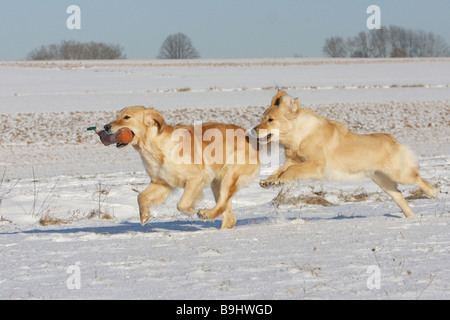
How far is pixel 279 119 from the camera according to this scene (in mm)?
6816

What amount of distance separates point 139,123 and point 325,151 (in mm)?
2102

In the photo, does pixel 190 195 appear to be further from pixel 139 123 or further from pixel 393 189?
pixel 393 189

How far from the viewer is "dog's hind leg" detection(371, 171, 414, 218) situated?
7391 millimetres

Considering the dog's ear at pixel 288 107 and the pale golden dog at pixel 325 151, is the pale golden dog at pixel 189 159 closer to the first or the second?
the pale golden dog at pixel 325 151

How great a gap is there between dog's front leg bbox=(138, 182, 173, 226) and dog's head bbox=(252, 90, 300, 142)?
1.20 meters

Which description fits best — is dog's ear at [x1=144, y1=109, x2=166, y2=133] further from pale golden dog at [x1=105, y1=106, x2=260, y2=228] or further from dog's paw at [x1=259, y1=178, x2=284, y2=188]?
dog's paw at [x1=259, y1=178, x2=284, y2=188]

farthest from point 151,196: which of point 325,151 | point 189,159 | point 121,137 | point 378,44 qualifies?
point 378,44

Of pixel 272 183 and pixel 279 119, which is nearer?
pixel 272 183

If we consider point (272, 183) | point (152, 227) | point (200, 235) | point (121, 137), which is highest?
point (121, 137)

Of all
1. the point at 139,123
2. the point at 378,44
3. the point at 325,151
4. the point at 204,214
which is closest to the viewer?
the point at 204,214

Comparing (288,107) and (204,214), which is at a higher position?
(288,107)

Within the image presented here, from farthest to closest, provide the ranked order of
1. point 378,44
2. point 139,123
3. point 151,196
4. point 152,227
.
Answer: point 378,44 < point 152,227 < point 151,196 < point 139,123

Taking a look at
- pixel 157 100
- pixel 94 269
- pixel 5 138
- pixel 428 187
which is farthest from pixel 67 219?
pixel 157 100
